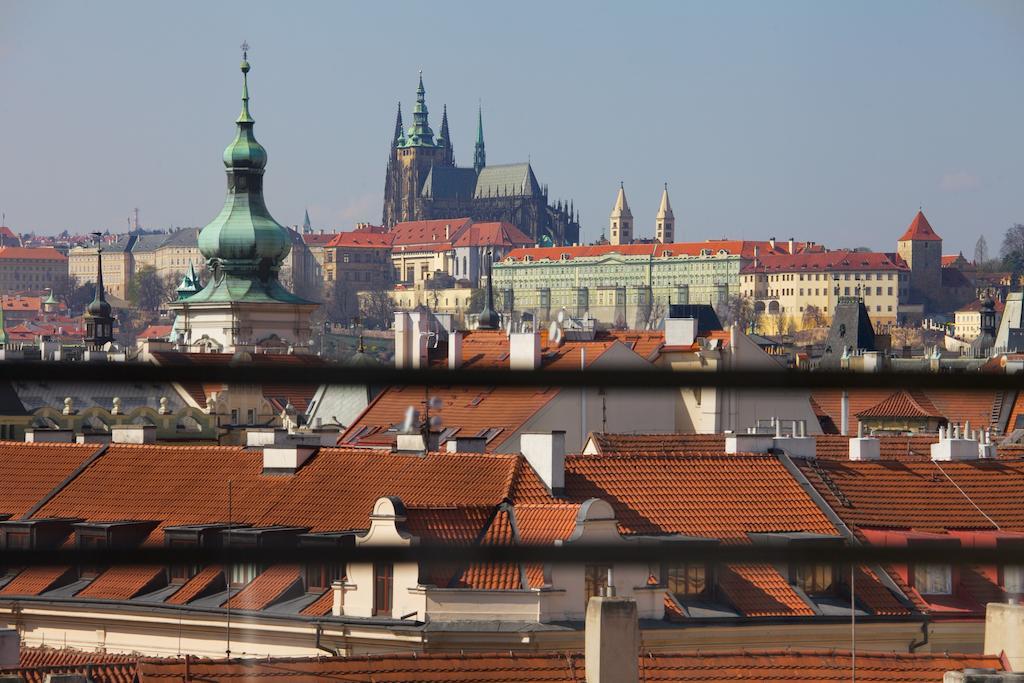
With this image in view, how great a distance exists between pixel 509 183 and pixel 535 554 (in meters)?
145

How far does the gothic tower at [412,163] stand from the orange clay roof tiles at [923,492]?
430ft

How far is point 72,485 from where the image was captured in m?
14.1

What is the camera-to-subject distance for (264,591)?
11.7 meters

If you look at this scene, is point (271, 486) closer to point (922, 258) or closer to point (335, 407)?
point (335, 407)

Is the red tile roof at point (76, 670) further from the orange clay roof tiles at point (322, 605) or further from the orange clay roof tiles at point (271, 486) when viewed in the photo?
the orange clay roof tiles at point (271, 486)

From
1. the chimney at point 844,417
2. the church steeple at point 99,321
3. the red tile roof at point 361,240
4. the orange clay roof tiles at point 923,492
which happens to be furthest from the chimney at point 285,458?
the red tile roof at point 361,240

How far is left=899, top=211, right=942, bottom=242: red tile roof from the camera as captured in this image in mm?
116125

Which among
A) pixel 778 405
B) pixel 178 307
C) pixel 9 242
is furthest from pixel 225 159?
pixel 9 242

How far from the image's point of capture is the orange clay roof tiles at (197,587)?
35.9ft

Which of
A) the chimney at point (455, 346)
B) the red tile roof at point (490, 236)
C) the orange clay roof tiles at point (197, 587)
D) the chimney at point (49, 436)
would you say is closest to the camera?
the orange clay roof tiles at point (197, 587)

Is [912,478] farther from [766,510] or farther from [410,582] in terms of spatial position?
[410,582]

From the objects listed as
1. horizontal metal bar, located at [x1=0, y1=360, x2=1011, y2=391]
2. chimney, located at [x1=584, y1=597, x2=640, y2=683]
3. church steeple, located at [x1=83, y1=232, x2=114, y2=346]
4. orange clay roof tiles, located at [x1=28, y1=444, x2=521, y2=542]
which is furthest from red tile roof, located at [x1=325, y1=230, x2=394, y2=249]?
horizontal metal bar, located at [x1=0, y1=360, x2=1011, y2=391]

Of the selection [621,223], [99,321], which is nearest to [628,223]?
[621,223]

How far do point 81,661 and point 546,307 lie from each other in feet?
367
